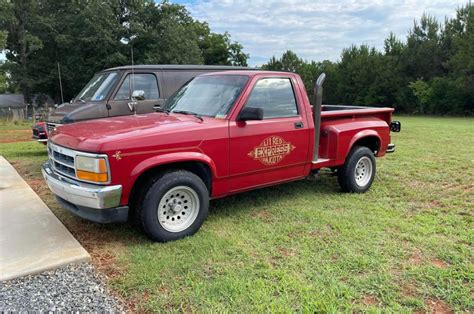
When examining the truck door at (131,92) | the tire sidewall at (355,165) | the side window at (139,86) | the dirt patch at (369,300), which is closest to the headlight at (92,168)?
the dirt patch at (369,300)

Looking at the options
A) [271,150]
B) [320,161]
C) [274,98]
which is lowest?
[320,161]

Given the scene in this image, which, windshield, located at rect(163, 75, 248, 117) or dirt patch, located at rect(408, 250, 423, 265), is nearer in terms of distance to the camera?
dirt patch, located at rect(408, 250, 423, 265)

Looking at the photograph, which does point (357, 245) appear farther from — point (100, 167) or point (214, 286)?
point (100, 167)

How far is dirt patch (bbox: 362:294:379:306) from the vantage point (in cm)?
299

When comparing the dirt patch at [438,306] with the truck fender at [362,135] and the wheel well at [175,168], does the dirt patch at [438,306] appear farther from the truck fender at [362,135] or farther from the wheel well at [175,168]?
the truck fender at [362,135]

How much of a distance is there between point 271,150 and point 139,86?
14.0 ft

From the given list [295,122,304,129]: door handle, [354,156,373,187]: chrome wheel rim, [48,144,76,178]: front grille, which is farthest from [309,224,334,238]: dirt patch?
[48,144,76,178]: front grille

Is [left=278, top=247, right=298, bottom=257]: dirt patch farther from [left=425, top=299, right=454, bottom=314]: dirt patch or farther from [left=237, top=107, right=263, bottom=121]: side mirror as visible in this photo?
[left=237, top=107, right=263, bottom=121]: side mirror

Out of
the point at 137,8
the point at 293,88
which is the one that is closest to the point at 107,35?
the point at 137,8

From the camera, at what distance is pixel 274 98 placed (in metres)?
5.07

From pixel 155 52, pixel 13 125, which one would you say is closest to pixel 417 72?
pixel 155 52

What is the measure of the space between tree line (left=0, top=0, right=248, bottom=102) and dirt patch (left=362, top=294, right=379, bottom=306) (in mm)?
28518

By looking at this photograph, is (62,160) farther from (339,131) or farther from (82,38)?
(82,38)

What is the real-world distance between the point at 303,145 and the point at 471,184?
11.0ft
